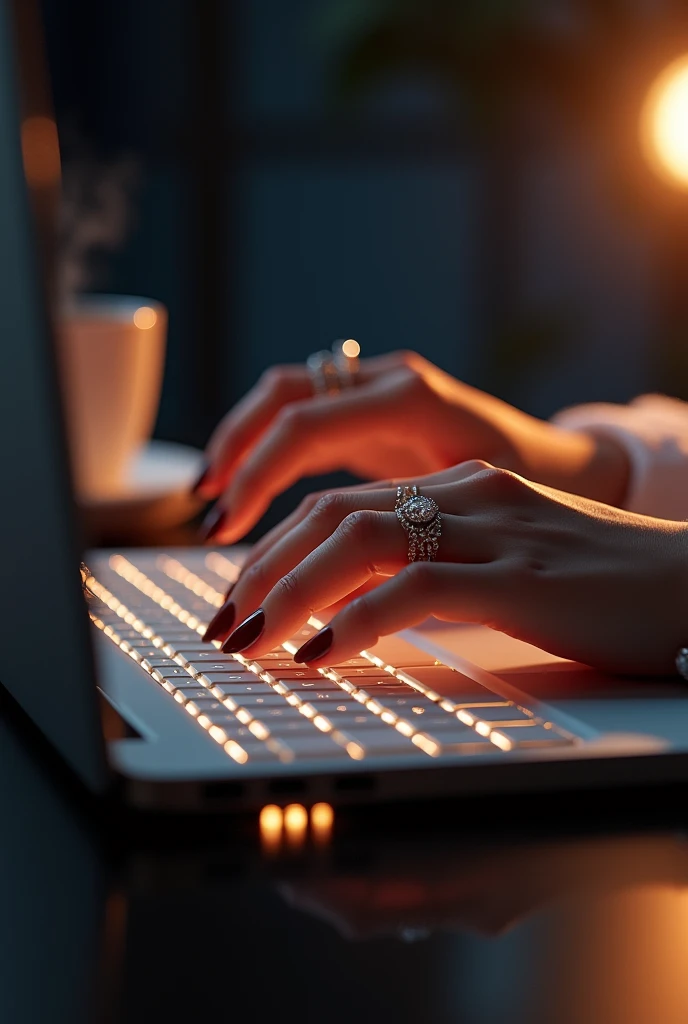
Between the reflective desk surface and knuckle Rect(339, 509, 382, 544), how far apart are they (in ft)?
0.56

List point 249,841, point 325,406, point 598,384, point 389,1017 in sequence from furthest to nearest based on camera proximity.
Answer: point 598,384 < point 325,406 < point 249,841 < point 389,1017

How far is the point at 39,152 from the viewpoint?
40 centimetres

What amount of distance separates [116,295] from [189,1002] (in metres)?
4.28

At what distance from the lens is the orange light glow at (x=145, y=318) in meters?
1.32

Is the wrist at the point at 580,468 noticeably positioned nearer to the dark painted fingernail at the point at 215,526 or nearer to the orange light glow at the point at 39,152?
Answer: the dark painted fingernail at the point at 215,526

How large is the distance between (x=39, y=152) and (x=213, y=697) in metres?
0.25

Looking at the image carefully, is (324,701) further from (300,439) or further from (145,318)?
(145,318)

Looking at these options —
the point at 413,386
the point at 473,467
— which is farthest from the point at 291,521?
the point at 413,386

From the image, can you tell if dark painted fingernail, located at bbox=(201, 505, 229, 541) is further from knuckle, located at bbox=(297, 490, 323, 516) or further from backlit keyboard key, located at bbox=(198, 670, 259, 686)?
backlit keyboard key, located at bbox=(198, 670, 259, 686)

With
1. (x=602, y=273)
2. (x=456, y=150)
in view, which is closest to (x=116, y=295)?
(x=456, y=150)

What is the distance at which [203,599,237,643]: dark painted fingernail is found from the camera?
2.17 ft

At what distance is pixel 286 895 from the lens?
1.38ft

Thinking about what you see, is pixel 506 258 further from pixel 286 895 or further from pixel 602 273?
pixel 286 895

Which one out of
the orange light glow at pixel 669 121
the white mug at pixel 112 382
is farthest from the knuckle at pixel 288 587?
the orange light glow at pixel 669 121
